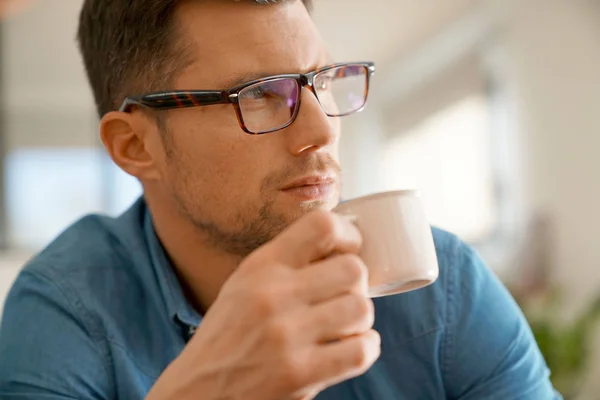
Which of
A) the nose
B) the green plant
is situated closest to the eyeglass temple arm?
the nose

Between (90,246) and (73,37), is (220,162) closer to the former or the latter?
(90,246)

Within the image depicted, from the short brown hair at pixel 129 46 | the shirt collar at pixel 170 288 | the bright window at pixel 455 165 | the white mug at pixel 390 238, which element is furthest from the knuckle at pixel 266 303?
the bright window at pixel 455 165

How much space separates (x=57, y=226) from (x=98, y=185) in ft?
1.86

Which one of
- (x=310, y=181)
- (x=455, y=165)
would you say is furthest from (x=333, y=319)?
(x=455, y=165)

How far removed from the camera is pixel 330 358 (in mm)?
664

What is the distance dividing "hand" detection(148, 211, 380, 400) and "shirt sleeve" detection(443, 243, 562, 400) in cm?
47

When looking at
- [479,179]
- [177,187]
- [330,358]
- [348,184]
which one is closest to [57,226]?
[348,184]

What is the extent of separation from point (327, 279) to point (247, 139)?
1.58ft

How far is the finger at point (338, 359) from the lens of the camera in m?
0.66

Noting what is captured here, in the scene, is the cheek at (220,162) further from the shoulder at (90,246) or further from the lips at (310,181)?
the shoulder at (90,246)

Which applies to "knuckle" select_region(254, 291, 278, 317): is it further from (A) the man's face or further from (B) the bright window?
(B) the bright window

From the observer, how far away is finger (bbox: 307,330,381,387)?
2.18ft

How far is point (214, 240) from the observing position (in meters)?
1.21

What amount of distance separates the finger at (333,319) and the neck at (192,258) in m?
0.57
